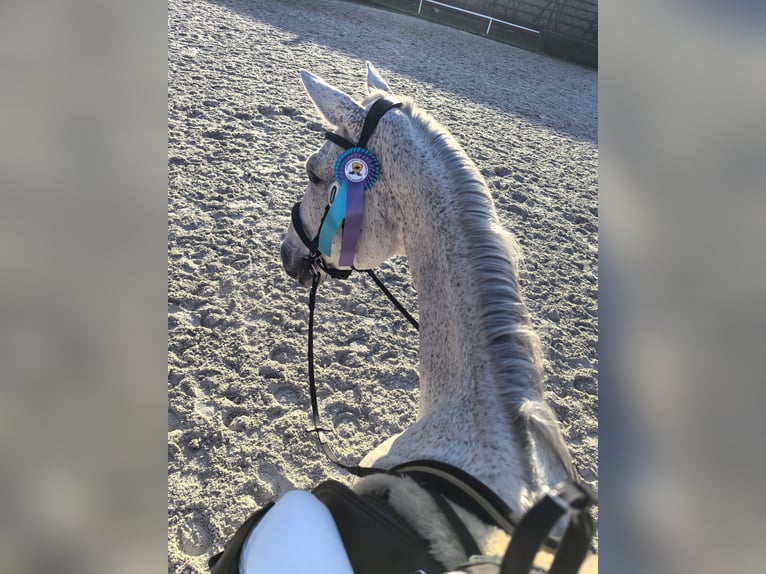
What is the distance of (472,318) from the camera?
37.7 inches

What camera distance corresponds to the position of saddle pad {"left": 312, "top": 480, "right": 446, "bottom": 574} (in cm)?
74

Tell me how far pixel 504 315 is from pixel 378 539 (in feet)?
1.59

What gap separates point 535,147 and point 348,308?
10.5 feet

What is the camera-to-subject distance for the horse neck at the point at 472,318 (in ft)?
2.86

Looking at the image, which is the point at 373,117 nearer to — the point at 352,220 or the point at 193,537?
the point at 352,220

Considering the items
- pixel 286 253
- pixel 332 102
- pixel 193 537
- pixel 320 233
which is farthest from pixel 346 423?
pixel 332 102

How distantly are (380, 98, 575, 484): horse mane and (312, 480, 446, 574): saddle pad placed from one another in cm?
27

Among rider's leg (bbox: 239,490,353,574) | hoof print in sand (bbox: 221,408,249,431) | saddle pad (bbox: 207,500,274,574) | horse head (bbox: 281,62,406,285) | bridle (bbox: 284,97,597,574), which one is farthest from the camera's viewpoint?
hoof print in sand (bbox: 221,408,249,431)

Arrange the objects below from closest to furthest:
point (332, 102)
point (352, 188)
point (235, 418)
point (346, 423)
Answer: point (352, 188) → point (332, 102) → point (235, 418) → point (346, 423)

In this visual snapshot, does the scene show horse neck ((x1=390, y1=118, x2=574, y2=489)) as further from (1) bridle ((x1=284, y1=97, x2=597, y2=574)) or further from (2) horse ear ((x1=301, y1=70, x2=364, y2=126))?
(2) horse ear ((x1=301, y1=70, x2=364, y2=126))

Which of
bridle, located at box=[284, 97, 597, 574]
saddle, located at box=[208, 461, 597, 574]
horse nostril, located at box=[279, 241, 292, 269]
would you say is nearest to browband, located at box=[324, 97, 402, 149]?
bridle, located at box=[284, 97, 597, 574]
